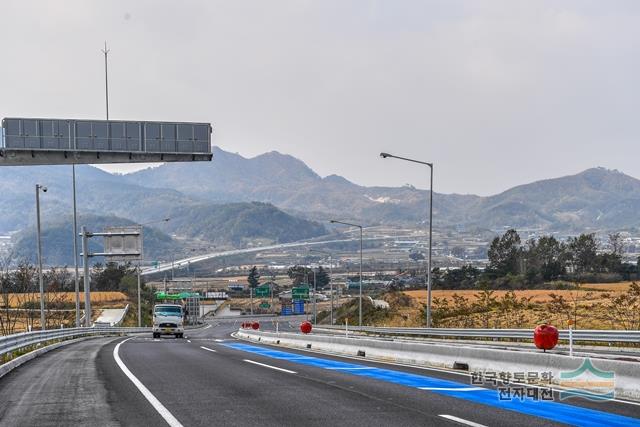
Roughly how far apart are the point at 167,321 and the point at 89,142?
24.0 m

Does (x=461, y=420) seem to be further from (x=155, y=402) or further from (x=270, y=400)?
(x=155, y=402)

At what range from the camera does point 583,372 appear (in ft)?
47.8

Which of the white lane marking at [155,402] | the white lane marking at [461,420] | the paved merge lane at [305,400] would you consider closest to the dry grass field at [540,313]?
the paved merge lane at [305,400]

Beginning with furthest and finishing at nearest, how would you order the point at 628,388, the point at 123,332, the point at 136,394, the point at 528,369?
1. the point at 123,332
2. the point at 528,369
3. the point at 136,394
4. the point at 628,388

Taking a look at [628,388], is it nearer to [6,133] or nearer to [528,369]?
[528,369]

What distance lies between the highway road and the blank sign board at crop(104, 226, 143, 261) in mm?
44328

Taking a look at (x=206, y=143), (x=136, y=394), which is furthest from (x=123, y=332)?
(x=136, y=394)

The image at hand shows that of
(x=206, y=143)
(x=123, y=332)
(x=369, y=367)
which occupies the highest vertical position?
(x=206, y=143)

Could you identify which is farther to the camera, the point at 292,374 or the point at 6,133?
the point at 6,133

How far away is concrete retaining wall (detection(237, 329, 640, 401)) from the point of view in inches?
527

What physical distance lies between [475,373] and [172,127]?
760 inches

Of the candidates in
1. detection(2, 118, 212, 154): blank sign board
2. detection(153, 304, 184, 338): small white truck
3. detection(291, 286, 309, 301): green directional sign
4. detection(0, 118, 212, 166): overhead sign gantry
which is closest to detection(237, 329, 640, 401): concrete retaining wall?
detection(2, 118, 212, 154): blank sign board

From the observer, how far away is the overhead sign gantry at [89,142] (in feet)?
104

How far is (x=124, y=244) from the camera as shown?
64.4 metres
